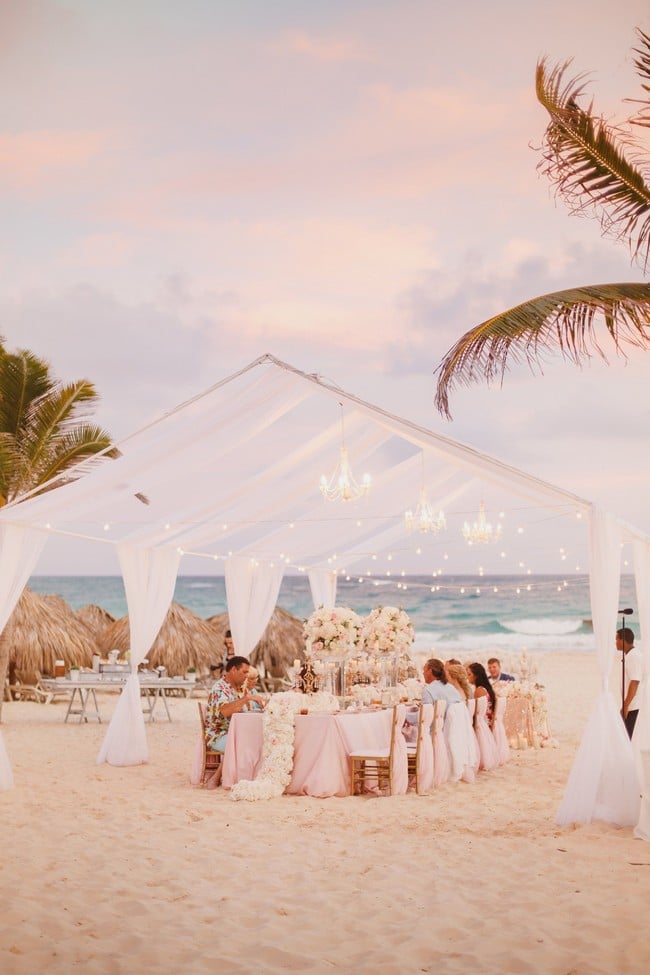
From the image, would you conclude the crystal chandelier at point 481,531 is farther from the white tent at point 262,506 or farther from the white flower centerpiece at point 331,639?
the white flower centerpiece at point 331,639

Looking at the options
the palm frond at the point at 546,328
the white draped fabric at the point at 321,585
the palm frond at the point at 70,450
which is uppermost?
the palm frond at the point at 70,450

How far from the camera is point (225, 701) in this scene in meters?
8.33

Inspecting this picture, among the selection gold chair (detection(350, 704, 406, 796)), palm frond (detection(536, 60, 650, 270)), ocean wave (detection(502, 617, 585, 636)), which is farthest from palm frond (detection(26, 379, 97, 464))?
ocean wave (detection(502, 617, 585, 636))

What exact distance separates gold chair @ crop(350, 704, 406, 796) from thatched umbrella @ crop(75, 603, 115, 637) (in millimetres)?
12479

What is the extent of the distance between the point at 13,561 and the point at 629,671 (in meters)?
5.53

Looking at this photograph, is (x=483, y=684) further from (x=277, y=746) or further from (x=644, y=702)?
(x=644, y=702)

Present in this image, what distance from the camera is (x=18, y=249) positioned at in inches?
509

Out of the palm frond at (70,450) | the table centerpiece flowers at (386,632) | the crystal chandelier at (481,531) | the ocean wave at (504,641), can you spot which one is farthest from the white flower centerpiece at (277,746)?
the ocean wave at (504,641)

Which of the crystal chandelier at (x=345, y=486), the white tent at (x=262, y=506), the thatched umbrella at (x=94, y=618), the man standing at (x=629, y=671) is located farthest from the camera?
the thatched umbrella at (x=94, y=618)

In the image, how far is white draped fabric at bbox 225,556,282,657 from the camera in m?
12.8

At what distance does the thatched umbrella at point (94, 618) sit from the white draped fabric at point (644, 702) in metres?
14.4

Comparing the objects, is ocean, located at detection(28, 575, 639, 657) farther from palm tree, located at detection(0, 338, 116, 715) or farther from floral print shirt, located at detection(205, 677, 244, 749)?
floral print shirt, located at detection(205, 677, 244, 749)

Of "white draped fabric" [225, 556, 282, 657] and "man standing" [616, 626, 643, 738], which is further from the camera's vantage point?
"white draped fabric" [225, 556, 282, 657]

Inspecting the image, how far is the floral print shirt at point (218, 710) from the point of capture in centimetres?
830
